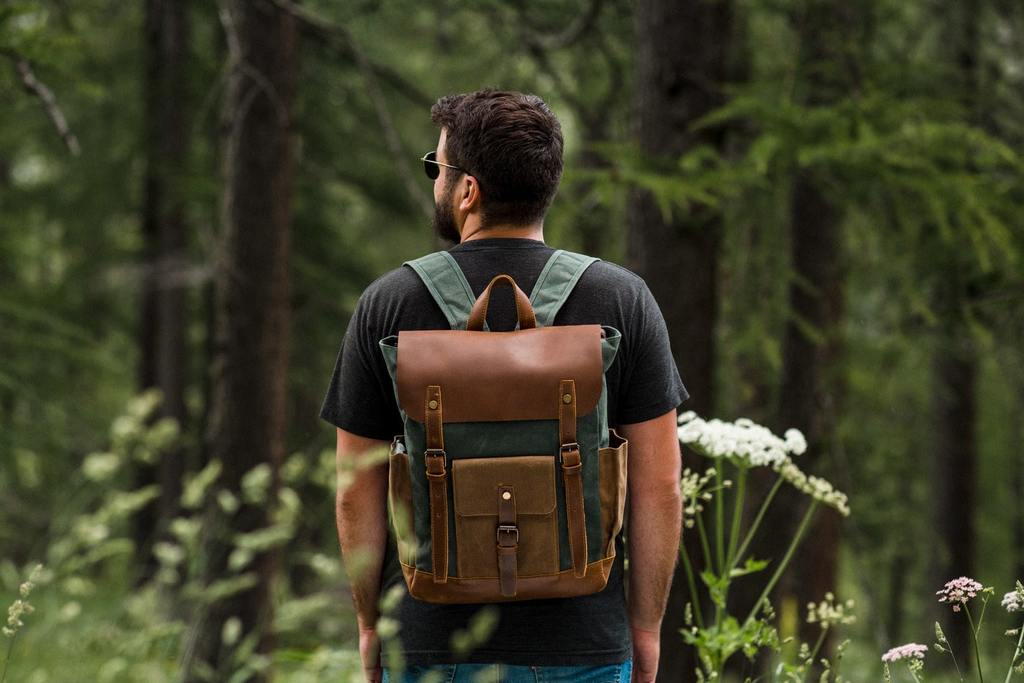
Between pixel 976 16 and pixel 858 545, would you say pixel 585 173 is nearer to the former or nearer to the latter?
pixel 858 545

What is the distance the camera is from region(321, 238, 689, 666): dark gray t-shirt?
7.57 ft

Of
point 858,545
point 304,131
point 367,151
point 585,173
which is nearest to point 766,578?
point 858,545

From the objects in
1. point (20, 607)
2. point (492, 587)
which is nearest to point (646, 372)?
point (492, 587)

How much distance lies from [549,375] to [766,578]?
5.03 m

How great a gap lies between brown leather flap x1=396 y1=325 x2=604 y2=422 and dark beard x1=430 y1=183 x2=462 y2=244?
0.38 metres

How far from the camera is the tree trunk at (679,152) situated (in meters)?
5.19

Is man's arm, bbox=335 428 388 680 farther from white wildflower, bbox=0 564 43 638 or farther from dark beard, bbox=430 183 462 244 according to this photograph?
white wildflower, bbox=0 564 43 638

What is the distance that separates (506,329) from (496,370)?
188 millimetres

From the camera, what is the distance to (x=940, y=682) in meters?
10.7

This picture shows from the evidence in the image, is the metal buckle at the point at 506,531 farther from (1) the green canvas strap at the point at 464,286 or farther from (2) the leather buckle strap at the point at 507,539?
(1) the green canvas strap at the point at 464,286

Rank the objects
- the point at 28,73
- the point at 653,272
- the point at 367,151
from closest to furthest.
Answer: the point at 28,73 → the point at 653,272 → the point at 367,151

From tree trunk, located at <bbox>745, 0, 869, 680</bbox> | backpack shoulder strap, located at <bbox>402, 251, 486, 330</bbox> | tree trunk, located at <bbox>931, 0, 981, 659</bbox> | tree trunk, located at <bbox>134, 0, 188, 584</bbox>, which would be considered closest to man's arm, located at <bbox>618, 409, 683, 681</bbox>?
backpack shoulder strap, located at <bbox>402, 251, 486, 330</bbox>

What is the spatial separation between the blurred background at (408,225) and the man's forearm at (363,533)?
4.2 inches

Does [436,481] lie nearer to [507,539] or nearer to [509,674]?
[507,539]
